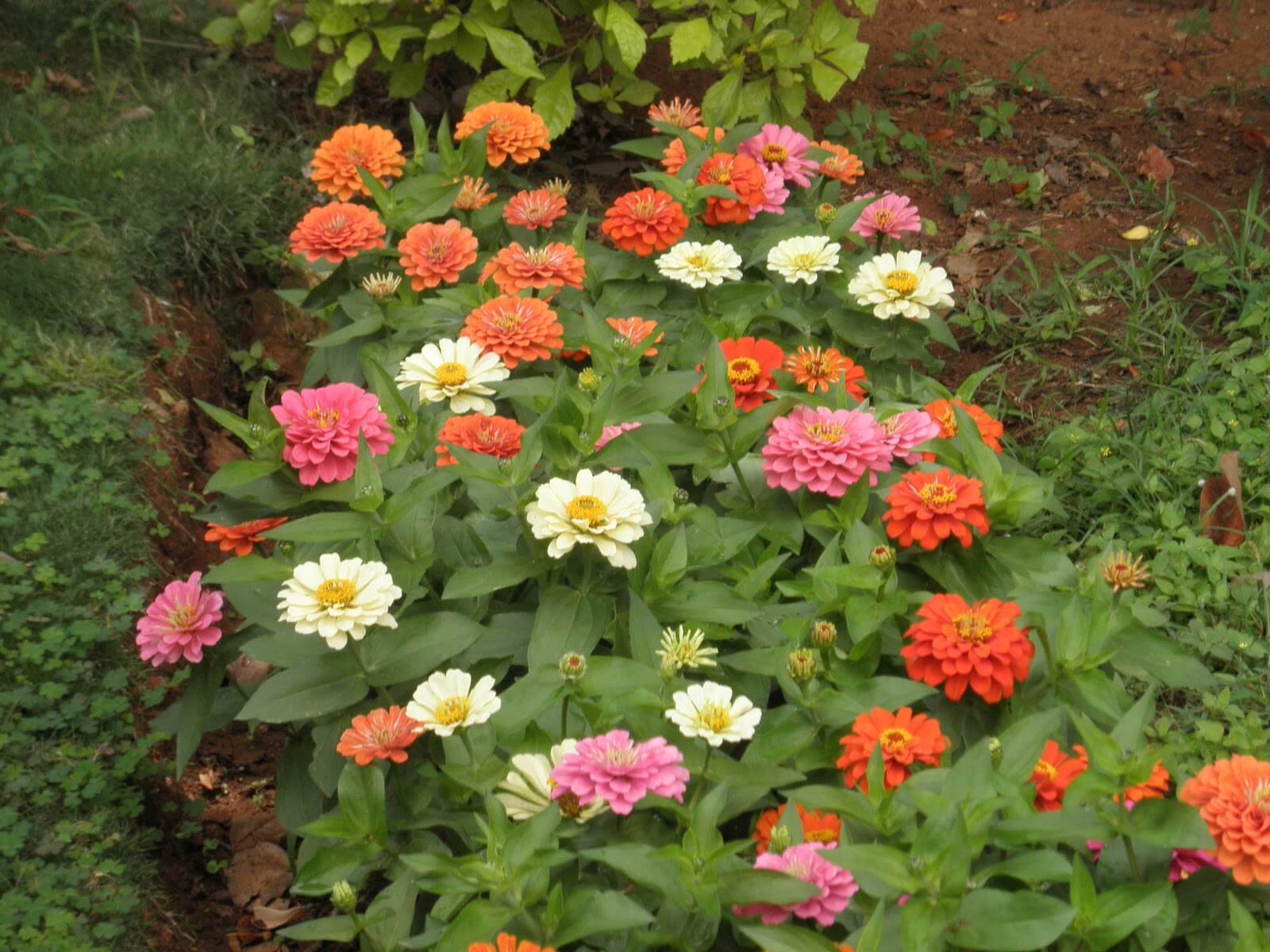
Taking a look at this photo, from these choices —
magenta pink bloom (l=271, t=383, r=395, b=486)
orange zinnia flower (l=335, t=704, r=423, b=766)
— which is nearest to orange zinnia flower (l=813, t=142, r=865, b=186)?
magenta pink bloom (l=271, t=383, r=395, b=486)

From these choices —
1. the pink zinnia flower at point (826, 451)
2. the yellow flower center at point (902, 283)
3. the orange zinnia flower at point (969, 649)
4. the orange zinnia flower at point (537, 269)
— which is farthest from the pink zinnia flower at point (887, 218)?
the orange zinnia flower at point (969, 649)

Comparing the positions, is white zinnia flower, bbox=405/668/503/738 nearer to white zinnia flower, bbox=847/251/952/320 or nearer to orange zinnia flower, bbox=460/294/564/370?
orange zinnia flower, bbox=460/294/564/370

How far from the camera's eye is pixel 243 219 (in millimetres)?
3557

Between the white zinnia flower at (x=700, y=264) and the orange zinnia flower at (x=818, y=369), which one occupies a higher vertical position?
the white zinnia flower at (x=700, y=264)

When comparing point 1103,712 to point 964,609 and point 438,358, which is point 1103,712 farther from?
point 438,358

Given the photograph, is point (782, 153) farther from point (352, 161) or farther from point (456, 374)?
point (456, 374)

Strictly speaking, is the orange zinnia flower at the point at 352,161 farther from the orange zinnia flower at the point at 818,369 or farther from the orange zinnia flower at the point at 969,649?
the orange zinnia flower at the point at 969,649

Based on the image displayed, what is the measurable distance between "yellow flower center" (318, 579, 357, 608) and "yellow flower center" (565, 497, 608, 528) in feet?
1.02

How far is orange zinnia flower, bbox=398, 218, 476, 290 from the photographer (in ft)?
8.63

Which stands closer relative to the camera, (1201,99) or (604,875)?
(604,875)

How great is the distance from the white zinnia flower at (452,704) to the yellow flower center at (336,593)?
16cm

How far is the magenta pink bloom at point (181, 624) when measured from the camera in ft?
6.57

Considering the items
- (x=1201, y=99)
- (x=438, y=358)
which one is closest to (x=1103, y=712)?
(x=438, y=358)

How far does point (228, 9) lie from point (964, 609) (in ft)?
12.5
